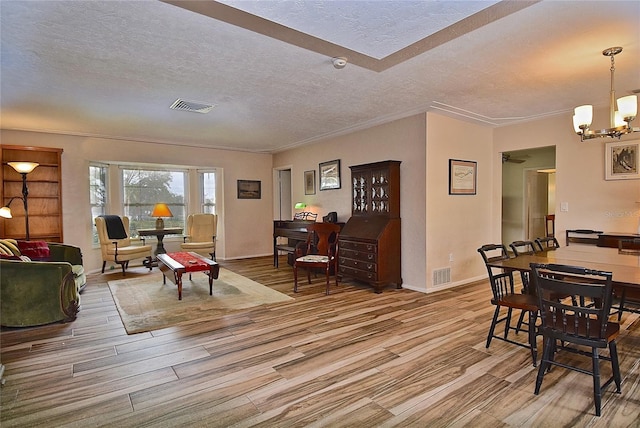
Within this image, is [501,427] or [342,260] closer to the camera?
[501,427]

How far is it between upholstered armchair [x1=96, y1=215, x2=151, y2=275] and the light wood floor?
2.37m

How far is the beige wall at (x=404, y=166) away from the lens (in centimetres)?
473

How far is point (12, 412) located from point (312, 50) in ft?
10.7

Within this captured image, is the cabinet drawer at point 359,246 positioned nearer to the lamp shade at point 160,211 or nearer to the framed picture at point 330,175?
the framed picture at point 330,175

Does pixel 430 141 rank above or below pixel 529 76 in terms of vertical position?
below

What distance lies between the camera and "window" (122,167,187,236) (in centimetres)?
688

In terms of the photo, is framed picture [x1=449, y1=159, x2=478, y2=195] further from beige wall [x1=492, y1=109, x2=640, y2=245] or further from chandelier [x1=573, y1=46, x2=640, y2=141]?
chandelier [x1=573, y1=46, x2=640, y2=141]

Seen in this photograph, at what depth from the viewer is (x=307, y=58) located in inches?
118

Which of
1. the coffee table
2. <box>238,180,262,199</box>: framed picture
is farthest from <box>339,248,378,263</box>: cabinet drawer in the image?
<box>238,180,262,199</box>: framed picture

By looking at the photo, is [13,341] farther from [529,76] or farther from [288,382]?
[529,76]

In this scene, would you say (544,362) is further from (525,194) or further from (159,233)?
(159,233)

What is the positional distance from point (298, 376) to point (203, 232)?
17.1ft

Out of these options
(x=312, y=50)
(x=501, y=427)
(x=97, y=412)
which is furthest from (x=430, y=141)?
(x=97, y=412)

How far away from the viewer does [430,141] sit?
15.3 feet
